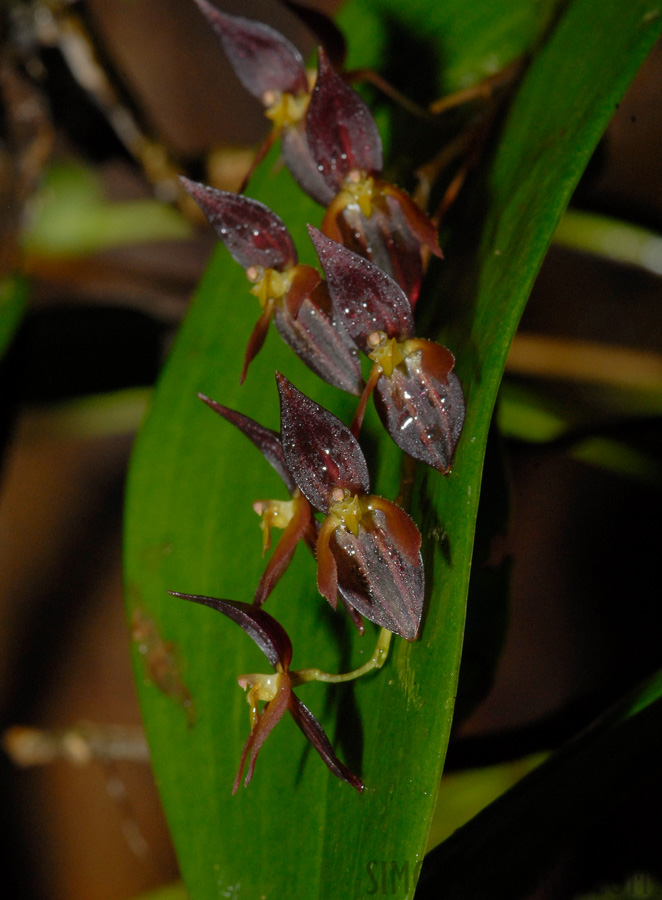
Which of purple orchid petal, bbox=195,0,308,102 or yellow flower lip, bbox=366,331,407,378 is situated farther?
purple orchid petal, bbox=195,0,308,102

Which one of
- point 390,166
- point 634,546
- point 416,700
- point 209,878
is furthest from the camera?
point 634,546

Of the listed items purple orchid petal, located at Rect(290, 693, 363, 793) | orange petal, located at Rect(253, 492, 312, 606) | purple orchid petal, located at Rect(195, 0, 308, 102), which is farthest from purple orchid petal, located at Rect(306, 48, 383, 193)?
purple orchid petal, located at Rect(290, 693, 363, 793)

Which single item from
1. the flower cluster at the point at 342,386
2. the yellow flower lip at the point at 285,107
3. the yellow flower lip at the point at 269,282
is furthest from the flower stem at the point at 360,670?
the yellow flower lip at the point at 285,107

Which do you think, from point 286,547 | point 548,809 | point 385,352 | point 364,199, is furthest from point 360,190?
point 548,809

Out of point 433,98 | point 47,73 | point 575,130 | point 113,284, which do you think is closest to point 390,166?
point 433,98

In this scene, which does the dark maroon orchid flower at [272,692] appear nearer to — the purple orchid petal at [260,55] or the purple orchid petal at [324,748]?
the purple orchid petal at [324,748]

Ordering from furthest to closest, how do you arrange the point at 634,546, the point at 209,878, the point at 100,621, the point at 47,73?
the point at 47,73 < the point at 100,621 < the point at 634,546 < the point at 209,878

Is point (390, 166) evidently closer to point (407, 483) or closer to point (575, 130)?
point (575, 130)

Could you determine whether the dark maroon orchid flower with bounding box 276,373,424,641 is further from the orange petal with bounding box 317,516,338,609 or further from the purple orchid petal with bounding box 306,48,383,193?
the purple orchid petal with bounding box 306,48,383,193
